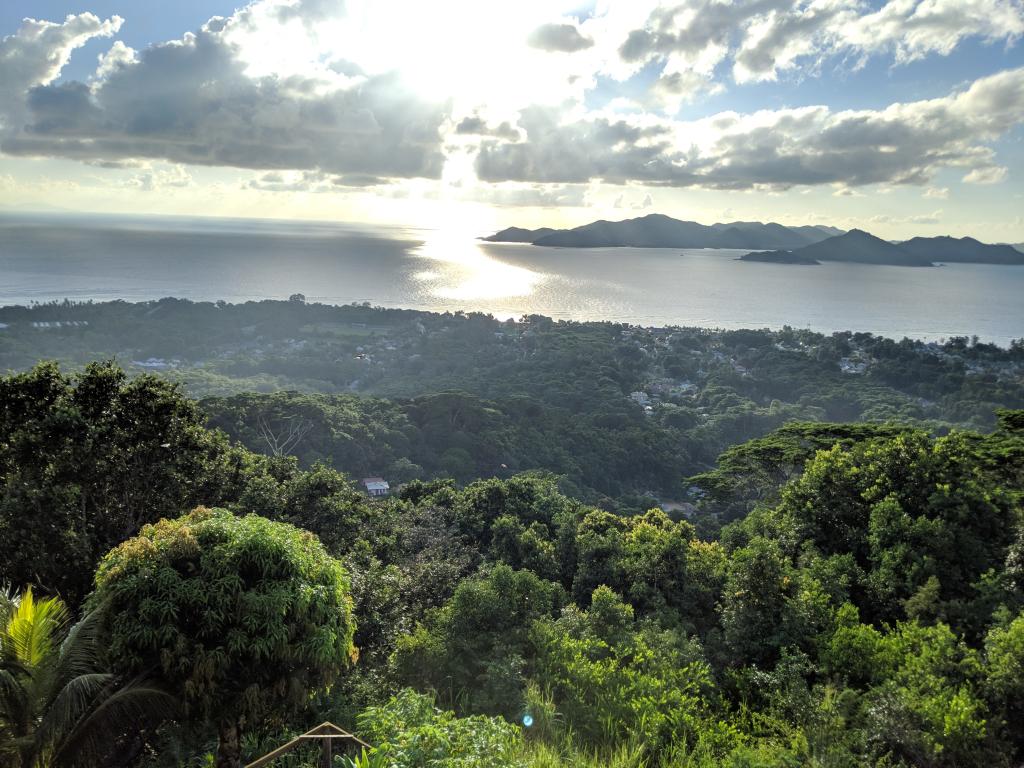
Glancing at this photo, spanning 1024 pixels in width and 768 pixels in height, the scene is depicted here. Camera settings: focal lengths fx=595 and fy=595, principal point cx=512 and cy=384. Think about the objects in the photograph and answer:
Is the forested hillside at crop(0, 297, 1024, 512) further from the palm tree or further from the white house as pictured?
the palm tree

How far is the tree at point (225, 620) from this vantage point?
15.3 ft

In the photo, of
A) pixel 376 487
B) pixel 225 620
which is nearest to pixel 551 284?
pixel 376 487

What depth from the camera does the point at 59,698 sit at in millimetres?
Result: 4297

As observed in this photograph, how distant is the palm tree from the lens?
14.2ft

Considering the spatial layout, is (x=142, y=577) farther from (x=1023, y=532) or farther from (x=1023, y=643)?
(x=1023, y=532)

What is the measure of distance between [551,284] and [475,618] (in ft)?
383

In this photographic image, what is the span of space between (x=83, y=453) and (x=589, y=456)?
3359cm

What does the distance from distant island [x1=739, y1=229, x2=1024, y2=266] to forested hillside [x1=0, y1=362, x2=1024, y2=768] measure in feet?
577

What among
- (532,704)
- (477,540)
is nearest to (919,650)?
(532,704)

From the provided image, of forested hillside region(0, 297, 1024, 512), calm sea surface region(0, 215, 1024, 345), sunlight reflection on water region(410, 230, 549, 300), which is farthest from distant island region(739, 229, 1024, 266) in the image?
forested hillside region(0, 297, 1024, 512)

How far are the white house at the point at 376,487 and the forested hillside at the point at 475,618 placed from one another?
1894 cm

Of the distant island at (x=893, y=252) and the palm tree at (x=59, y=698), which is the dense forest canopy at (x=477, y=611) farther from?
the distant island at (x=893, y=252)

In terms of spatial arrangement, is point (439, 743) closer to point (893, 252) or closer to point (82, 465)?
point (82, 465)

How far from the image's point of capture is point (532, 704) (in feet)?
19.7
